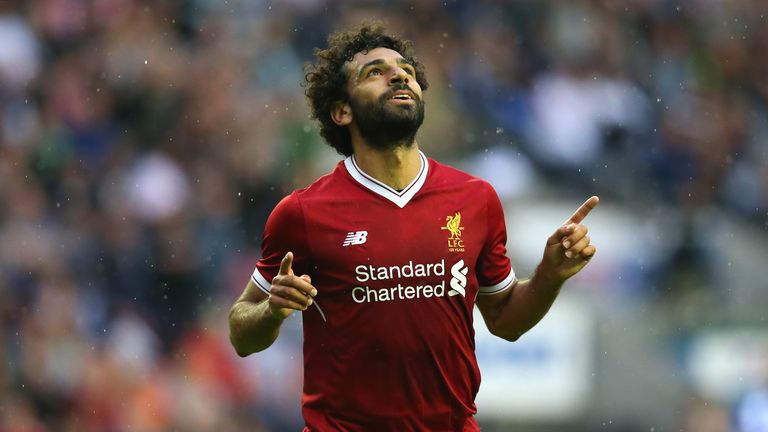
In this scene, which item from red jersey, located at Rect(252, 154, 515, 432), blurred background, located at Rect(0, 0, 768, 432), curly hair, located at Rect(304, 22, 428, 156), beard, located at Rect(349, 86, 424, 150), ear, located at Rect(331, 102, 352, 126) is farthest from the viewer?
blurred background, located at Rect(0, 0, 768, 432)

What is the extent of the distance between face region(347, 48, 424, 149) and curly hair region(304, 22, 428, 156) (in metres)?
0.07

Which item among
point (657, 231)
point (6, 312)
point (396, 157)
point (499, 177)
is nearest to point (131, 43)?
point (6, 312)

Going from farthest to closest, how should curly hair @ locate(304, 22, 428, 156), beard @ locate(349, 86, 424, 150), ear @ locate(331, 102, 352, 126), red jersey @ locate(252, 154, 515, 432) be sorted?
curly hair @ locate(304, 22, 428, 156) → ear @ locate(331, 102, 352, 126) → beard @ locate(349, 86, 424, 150) → red jersey @ locate(252, 154, 515, 432)

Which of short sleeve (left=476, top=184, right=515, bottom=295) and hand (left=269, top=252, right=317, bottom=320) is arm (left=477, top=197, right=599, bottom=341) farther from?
hand (left=269, top=252, right=317, bottom=320)

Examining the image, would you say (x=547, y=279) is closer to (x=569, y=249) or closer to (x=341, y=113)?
(x=569, y=249)

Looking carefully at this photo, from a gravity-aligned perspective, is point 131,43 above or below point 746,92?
above

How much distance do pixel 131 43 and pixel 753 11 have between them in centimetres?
617

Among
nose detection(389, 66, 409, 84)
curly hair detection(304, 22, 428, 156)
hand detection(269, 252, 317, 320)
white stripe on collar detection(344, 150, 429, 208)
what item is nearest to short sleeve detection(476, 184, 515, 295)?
white stripe on collar detection(344, 150, 429, 208)

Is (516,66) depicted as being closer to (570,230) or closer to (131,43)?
(131,43)

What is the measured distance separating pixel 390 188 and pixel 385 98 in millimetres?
356

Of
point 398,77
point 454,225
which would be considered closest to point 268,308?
point 454,225

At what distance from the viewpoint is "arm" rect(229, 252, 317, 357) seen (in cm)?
465

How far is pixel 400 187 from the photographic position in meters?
5.21

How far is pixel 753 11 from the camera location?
1356 centimetres
